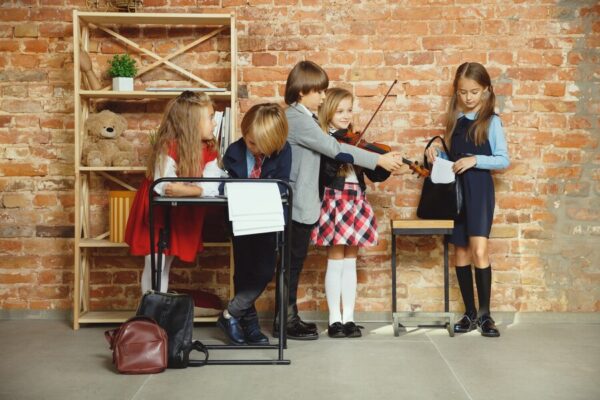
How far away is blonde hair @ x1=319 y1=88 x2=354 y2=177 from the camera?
360cm

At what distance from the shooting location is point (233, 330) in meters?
3.33

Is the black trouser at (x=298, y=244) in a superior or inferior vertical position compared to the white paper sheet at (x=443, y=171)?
inferior

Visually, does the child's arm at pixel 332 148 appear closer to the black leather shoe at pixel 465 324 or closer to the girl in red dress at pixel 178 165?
the girl in red dress at pixel 178 165

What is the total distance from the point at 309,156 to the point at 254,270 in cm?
64

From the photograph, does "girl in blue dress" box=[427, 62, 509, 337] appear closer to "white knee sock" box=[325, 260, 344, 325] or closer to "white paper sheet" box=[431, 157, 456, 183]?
"white paper sheet" box=[431, 157, 456, 183]

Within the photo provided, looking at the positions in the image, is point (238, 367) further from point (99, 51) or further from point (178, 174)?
point (99, 51)

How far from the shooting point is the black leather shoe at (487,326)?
3.65 m

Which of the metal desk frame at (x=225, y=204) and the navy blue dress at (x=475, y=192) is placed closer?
the metal desk frame at (x=225, y=204)

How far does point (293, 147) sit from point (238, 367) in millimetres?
1136

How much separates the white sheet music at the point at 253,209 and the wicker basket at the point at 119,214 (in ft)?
3.32

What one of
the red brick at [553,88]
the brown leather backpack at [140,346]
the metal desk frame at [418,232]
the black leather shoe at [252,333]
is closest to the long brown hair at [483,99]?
the red brick at [553,88]

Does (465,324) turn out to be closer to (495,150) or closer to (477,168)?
(477,168)

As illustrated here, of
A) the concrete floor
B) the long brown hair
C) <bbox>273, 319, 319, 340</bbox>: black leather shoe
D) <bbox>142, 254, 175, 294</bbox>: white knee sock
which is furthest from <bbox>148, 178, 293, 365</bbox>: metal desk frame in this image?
the long brown hair

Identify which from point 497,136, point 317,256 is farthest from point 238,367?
point 497,136
